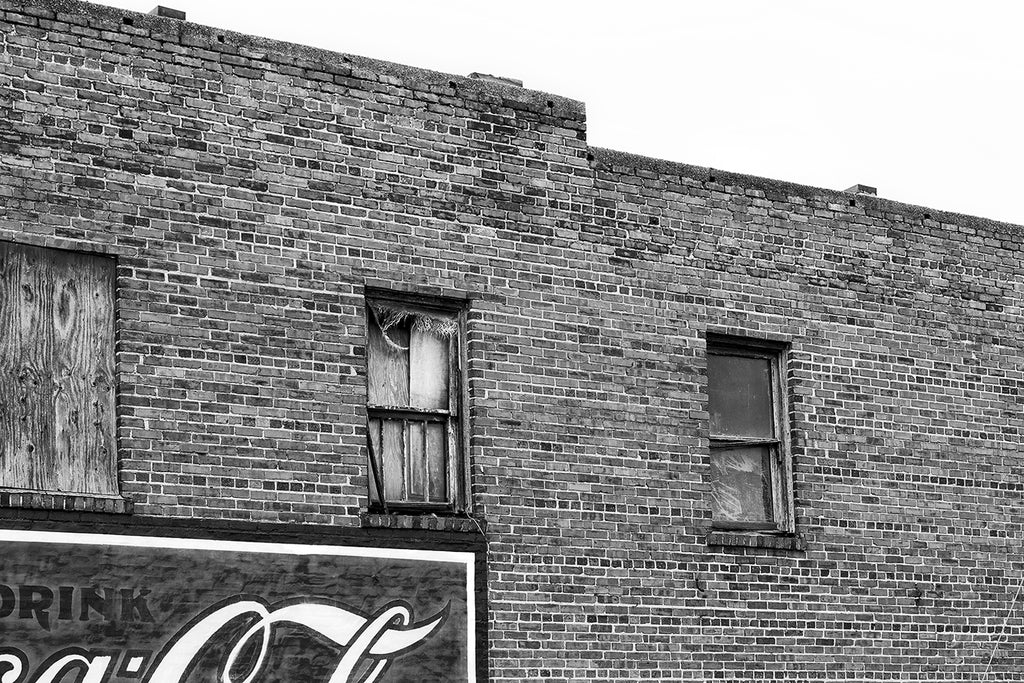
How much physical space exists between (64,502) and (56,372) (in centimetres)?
95

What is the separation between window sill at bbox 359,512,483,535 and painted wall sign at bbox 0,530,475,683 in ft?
0.65

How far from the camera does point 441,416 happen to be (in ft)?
43.4

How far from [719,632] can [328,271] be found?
4479 millimetres

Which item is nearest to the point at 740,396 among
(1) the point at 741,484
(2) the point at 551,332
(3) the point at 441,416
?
(1) the point at 741,484

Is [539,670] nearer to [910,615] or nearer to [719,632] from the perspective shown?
[719,632]

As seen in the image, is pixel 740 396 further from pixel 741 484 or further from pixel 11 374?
pixel 11 374

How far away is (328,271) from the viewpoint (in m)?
12.8

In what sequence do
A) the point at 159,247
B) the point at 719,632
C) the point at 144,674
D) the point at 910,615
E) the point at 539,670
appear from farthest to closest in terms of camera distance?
the point at 910,615 → the point at 719,632 → the point at 539,670 → the point at 159,247 → the point at 144,674

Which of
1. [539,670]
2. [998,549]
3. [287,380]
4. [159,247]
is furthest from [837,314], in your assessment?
[159,247]

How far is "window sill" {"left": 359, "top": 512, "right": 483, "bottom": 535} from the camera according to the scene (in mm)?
12539

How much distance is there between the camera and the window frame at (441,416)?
1283 cm

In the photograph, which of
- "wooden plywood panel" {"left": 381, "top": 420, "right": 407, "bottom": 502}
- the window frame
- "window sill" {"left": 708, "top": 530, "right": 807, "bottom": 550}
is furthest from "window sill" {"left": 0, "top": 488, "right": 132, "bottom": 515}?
"window sill" {"left": 708, "top": 530, "right": 807, "bottom": 550}

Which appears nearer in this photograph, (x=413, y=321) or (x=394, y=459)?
(x=394, y=459)

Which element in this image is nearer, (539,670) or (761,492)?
(539,670)
